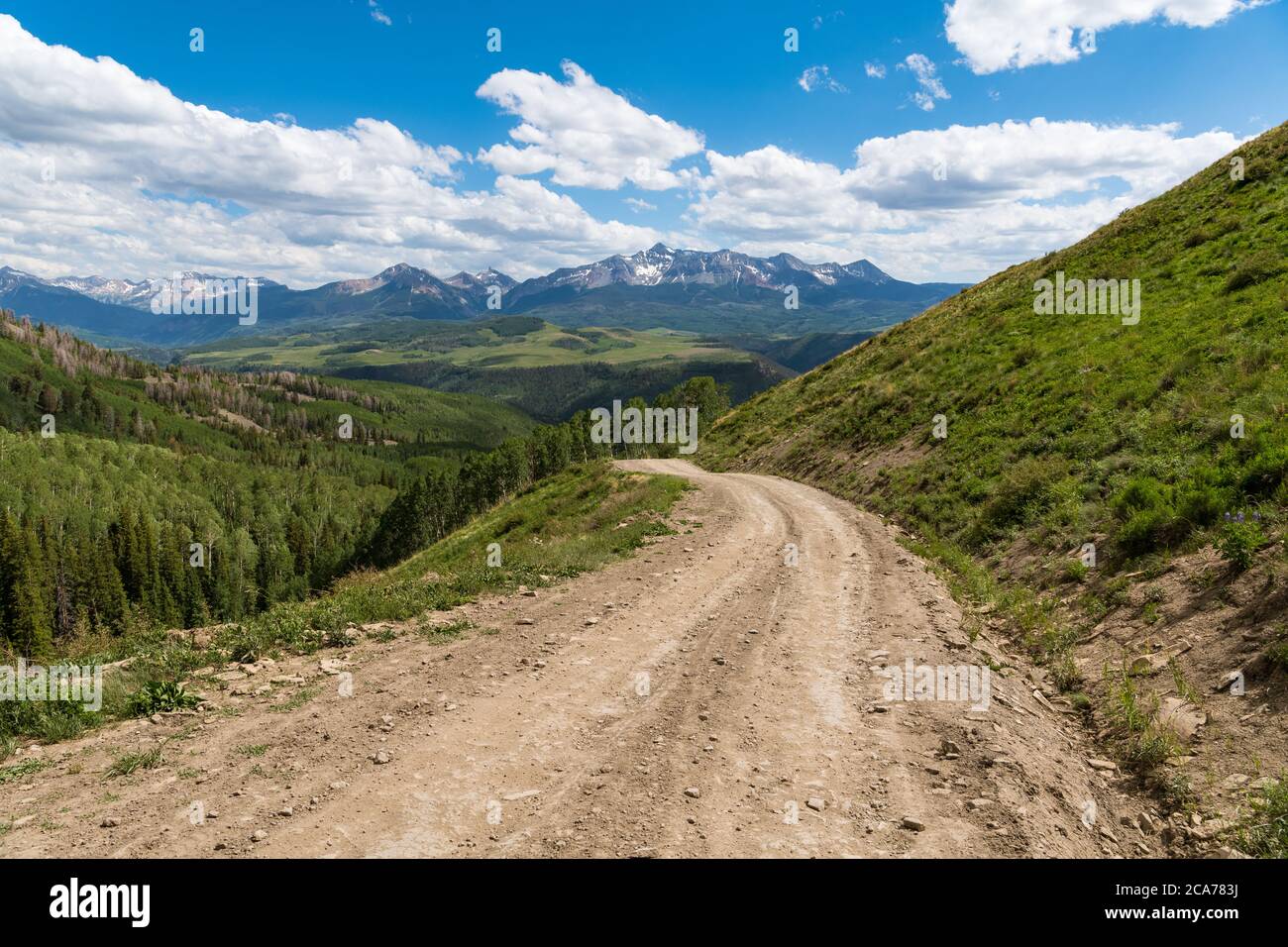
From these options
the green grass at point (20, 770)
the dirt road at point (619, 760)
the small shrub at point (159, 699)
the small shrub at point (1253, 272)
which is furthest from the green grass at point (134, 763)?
the small shrub at point (1253, 272)

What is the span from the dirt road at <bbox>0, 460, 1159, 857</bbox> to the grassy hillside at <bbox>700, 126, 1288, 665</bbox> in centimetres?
514

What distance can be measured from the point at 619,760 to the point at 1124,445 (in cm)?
1871

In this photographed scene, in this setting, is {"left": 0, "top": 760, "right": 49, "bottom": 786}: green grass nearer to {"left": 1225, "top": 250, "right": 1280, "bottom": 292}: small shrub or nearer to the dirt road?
the dirt road

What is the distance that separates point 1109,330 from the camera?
28.6 metres

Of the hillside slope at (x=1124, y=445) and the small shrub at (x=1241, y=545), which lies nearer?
the small shrub at (x=1241, y=545)

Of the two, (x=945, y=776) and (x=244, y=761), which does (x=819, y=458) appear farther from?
(x=244, y=761)

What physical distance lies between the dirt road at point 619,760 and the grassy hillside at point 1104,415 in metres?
5.14

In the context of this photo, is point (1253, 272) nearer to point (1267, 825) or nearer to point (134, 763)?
point (1267, 825)

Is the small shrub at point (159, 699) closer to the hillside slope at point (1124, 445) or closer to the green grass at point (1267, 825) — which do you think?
the green grass at point (1267, 825)

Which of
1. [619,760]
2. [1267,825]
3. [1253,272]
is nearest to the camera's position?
[1267,825]

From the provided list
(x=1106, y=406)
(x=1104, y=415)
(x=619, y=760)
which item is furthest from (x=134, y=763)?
(x=1106, y=406)

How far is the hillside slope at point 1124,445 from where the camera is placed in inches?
458

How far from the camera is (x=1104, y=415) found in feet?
69.7
